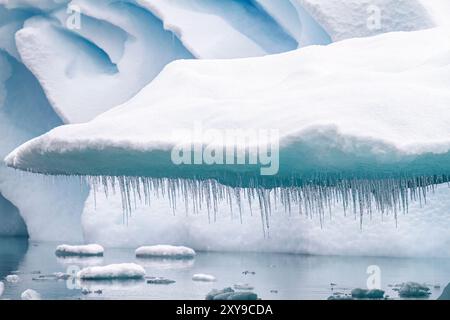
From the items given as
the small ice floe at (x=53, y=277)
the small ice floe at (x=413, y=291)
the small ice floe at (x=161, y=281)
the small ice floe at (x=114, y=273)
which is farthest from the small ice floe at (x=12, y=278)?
the small ice floe at (x=413, y=291)

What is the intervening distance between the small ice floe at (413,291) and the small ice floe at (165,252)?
243 inches

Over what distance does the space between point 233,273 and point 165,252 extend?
3582 millimetres

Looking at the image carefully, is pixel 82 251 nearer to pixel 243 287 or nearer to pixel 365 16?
pixel 365 16

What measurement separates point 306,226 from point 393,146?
840 cm

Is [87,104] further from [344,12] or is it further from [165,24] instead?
[344,12]

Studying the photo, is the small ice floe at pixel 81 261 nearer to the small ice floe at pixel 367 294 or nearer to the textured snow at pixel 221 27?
the textured snow at pixel 221 27

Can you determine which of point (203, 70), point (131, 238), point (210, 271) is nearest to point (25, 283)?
point (210, 271)

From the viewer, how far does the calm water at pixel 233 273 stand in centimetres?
902

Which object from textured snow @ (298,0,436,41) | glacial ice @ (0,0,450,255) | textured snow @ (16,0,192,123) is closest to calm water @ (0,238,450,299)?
glacial ice @ (0,0,450,255)

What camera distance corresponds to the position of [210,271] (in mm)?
11578

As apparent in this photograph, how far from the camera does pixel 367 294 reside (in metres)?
8.27

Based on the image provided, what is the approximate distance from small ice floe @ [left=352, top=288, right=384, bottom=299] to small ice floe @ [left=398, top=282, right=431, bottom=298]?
307 millimetres

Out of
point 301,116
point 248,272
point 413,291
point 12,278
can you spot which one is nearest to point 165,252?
point 248,272

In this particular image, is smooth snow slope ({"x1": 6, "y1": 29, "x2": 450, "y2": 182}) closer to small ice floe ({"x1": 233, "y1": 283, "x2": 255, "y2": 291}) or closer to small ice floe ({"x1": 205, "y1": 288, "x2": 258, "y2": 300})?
small ice floe ({"x1": 205, "y1": 288, "x2": 258, "y2": 300})
